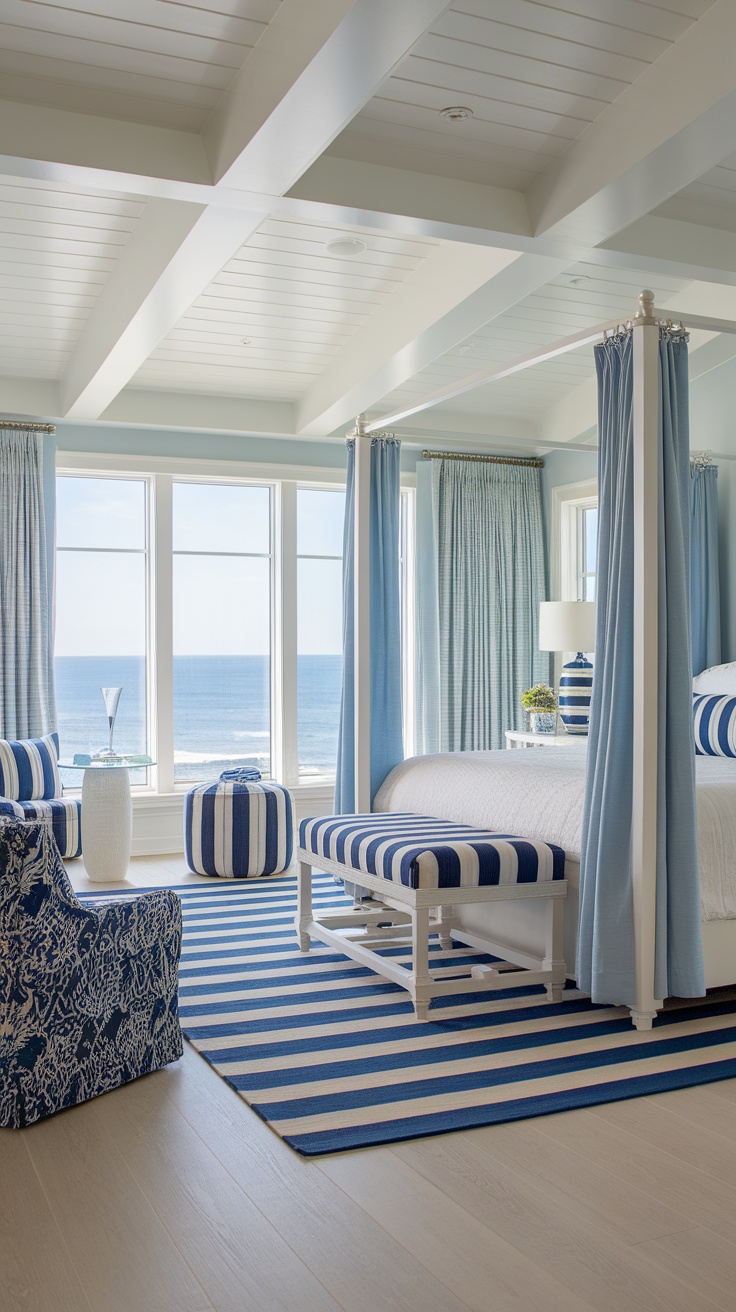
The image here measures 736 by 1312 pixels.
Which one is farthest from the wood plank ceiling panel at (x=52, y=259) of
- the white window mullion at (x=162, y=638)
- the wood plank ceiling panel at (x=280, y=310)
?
the white window mullion at (x=162, y=638)

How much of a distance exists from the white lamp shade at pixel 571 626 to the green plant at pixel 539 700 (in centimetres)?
46

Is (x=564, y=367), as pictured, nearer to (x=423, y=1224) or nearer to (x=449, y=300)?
(x=449, y=300)

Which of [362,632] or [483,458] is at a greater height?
[483,458]

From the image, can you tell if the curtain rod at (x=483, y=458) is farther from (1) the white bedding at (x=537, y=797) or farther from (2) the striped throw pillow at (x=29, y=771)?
(2) the striped throw pillow at (x=29, y=771)

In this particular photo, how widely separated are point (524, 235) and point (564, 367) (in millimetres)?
2972

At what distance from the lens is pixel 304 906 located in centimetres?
457

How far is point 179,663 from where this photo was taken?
8258 mm

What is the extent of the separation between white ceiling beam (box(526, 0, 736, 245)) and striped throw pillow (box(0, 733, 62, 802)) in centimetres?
397

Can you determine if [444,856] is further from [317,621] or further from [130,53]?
[317,621]

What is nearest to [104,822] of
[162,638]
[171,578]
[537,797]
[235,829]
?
[235,829]

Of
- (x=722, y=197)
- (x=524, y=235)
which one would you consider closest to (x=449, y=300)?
(x=524, y=235)

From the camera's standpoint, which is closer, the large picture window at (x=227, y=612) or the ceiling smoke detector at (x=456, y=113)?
the ceiling smoke detector at (x=456, y=113)

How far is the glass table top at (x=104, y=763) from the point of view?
587cm

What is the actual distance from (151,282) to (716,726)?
315 centimetres
